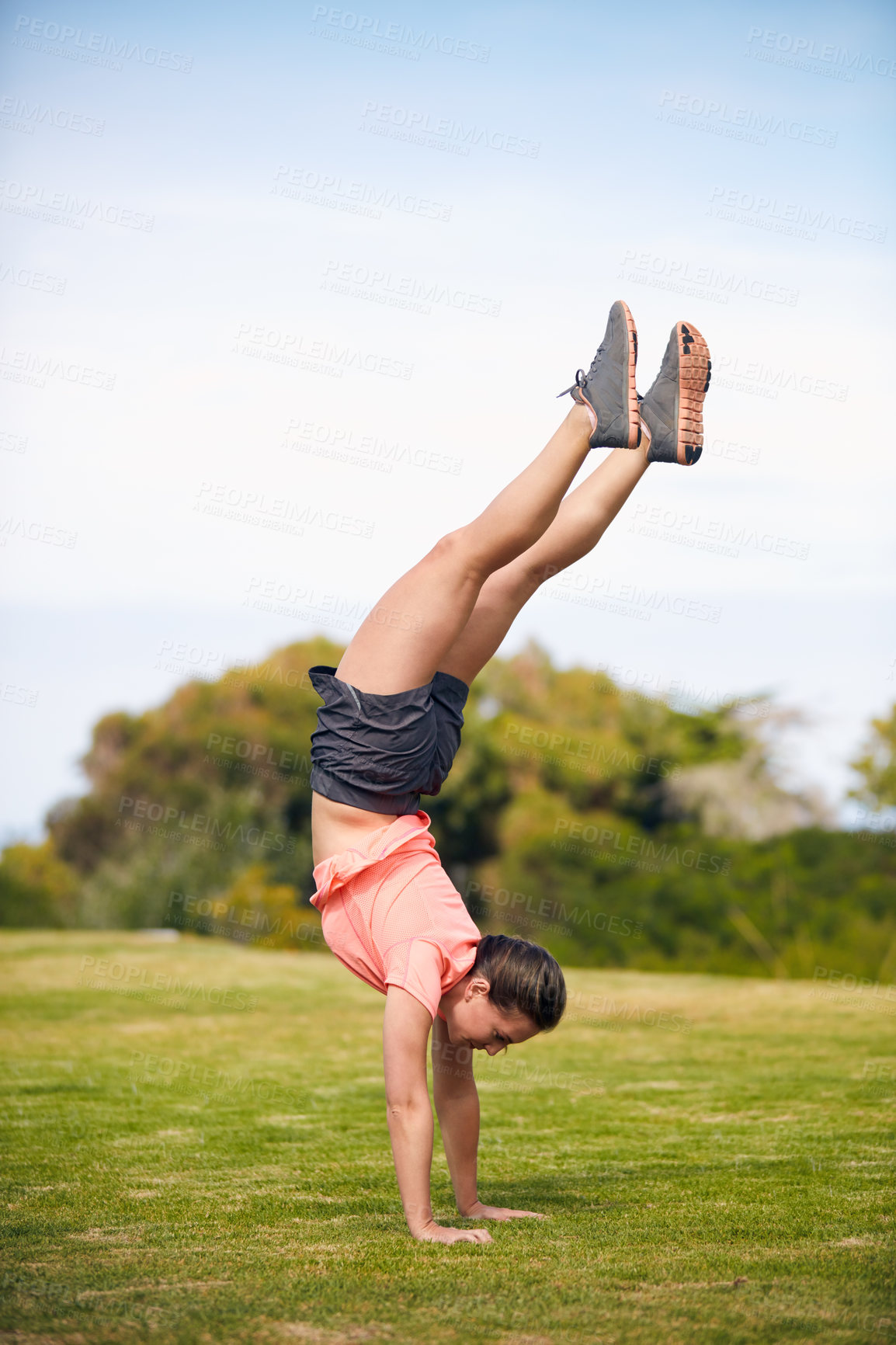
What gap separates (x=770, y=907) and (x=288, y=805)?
23.1 ft

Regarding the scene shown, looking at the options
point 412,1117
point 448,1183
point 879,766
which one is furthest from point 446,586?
point 879,766

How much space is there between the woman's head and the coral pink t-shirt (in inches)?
1.7

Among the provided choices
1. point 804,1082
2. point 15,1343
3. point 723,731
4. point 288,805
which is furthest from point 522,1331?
point 723,731

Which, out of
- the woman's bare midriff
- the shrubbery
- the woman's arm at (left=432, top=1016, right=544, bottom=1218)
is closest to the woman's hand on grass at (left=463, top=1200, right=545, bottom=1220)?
the woman's arm at (left=432, top=1016, right=544, bottom=1218)

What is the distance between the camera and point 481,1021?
2945 millimetres

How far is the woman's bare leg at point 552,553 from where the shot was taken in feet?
11.4

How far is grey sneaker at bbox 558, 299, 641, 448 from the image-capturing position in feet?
10.7

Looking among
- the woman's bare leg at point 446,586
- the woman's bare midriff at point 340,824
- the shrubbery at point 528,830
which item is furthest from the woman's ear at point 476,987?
the shrubbery at point 528,830

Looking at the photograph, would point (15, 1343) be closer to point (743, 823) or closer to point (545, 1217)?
point (545, 1217)

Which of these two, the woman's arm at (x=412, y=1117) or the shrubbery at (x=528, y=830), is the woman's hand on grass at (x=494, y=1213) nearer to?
the woman's arm at (x=412, y=1117)

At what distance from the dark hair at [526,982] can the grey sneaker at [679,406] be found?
1.44 m

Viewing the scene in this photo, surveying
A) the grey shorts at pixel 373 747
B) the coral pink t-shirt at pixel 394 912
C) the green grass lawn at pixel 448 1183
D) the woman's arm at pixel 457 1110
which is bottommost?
the green grass lawn at pixel 448 1183

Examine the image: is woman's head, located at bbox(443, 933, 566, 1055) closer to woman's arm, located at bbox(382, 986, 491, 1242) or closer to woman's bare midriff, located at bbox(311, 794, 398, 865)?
woman's arm, located at bbox(382, 986, 491, 1242)

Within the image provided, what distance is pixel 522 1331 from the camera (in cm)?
202
